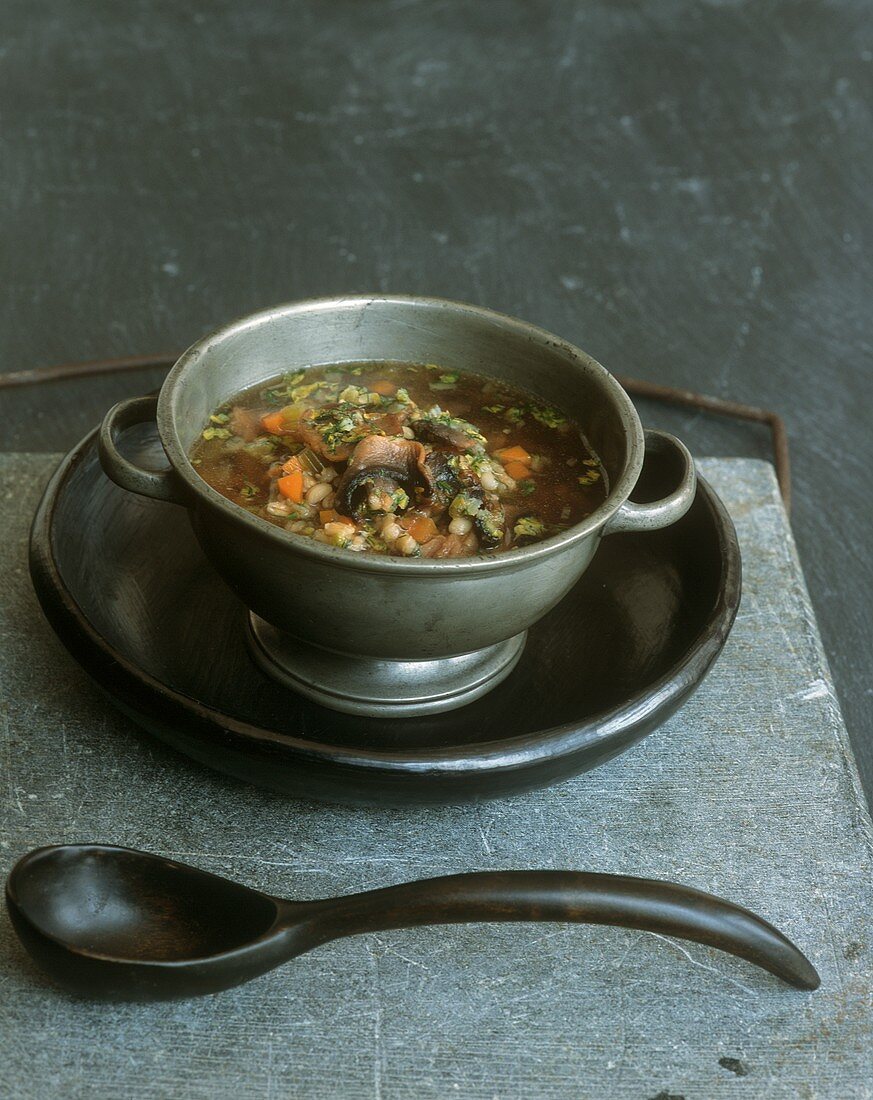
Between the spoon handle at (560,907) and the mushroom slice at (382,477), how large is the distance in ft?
1.70

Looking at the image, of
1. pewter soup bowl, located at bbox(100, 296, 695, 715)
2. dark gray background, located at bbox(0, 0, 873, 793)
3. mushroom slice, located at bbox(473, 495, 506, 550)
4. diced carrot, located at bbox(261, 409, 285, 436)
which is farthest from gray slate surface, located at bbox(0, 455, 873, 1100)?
dark gray background, located at bbox(0, 0, 873, 793)

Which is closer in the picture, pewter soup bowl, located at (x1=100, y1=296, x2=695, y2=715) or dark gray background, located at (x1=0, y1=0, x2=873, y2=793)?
pewter soup bowl, located at (x1=100, y1=296, x2=695, y2=715)

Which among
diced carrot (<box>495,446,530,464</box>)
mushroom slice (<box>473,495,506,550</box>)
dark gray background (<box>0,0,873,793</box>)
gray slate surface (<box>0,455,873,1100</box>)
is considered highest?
mushroom slice (<box>473,495,506,550</box>)

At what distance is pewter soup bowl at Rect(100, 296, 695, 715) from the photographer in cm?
154

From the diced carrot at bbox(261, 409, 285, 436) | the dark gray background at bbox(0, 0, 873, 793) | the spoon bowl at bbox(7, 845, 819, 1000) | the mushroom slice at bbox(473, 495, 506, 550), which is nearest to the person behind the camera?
the spoon bowl at bbox(7, 845, 819, 1000)

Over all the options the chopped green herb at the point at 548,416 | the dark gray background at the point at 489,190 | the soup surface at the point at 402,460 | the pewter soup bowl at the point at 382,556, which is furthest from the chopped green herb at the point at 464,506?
Answer: the dark gray background at the point at 489,190

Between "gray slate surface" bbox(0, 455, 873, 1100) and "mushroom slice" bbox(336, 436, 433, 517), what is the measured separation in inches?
17.4

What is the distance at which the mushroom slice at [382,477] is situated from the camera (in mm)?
Answer: 1707

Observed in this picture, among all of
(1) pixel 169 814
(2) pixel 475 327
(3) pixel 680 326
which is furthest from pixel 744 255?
(1) pixel 169 814

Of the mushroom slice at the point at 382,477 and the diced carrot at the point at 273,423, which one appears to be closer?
the mushroom slice at the point at 382,477

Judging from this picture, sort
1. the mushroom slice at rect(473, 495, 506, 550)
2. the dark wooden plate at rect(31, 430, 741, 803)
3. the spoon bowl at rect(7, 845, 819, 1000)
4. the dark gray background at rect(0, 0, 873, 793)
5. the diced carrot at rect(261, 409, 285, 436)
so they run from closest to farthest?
the spoon bowl at rect(7, 845, 819, 1000) → the dark wooden plate at rect(31, 430, 741, 803) → the mushroom slice at rect(473, 495, 506, 550) → the diced carrot at rect(261, 409, 285, 436) → the dark gray background at rect(0, 0, 873, 793)

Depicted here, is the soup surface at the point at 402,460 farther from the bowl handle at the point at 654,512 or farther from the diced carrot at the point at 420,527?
the bowl handle at the point at 654,512

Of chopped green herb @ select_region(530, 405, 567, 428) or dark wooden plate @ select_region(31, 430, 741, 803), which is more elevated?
chopped green herb @ select_region(530, 405, 567, 428)

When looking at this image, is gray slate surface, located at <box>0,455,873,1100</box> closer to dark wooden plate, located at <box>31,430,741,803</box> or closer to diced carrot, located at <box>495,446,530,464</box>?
dark wooden plate, located at <box>31,430,741,803</box>
